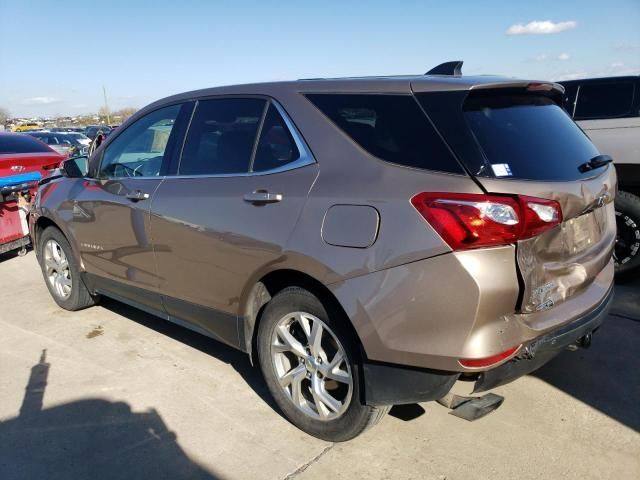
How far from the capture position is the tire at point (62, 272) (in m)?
4.75

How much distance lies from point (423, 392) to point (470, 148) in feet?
3.54

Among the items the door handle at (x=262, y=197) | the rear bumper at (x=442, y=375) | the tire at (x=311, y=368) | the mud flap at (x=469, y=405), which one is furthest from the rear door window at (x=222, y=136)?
the mud flap at (x=469, y=405)

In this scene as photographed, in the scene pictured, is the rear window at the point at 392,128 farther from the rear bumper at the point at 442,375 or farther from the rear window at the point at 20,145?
the rear window at the point at 20,145

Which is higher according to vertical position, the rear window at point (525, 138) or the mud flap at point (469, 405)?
the rear window at point (525, 138)

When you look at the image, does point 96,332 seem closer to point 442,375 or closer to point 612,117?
point 442,375

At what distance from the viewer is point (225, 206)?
3.09 metres

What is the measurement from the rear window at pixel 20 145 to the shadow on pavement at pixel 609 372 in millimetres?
7028

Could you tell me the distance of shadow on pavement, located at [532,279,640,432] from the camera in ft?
10.4

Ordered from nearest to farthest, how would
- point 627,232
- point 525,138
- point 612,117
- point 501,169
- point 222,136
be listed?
point 501,169 → point 525,138 → point 222,136 → point 627,232 → point 612,117

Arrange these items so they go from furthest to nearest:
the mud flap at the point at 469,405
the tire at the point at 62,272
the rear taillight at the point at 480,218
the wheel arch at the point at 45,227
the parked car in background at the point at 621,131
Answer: the parked car in background at the point at 621,131, the tire at the point at 62,272, the wheel arch at the point at 45,227, the mud flap at the point at 469,405, the rear taillight at the point at 480,218

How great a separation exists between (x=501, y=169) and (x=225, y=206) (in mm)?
1506

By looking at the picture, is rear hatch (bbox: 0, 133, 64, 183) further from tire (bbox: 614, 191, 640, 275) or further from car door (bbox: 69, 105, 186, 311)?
tire (bbox: 614, 191, 640, 275)

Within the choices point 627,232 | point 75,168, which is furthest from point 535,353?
point 75,168

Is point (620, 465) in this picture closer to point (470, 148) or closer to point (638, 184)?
point (470, 148)
